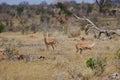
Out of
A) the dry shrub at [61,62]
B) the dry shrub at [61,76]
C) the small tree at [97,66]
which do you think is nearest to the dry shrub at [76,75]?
the dry shrub at [61,76]

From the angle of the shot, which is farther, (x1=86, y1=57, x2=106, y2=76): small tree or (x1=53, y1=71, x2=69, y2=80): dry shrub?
(x1=86, y1=57, x2=106, y2=76): small tree

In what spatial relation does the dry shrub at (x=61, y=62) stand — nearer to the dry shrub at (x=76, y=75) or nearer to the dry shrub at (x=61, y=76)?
the dry shrub at (x=61, y=76)

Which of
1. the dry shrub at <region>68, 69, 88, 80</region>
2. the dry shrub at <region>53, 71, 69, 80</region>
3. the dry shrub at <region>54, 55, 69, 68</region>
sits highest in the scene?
the dry shrub at <region>68, 69, 88, 80</region>

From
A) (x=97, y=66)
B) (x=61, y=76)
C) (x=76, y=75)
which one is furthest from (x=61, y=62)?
(x=76, y=75)

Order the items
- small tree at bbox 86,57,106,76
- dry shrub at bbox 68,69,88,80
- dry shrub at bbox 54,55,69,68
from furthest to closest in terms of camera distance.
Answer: dry shrub at bbox 54,55,69,68, small tree at bbox 86,57,106,76, dry shrub at bbox 68,69,88,80

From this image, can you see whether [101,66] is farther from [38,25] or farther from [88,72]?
[38,25]

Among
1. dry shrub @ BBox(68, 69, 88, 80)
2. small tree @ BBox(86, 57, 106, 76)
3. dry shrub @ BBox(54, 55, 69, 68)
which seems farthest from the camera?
dry shrub @ BBox(54, 55, 69, 68)

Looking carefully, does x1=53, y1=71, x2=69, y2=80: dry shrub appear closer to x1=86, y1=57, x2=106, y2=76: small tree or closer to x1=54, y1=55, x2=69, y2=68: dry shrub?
x1=86, y1=57, x2=106, y2=76: small tree

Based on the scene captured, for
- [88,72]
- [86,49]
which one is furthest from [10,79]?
[86,49]

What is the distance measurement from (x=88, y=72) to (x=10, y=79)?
8.64 feet

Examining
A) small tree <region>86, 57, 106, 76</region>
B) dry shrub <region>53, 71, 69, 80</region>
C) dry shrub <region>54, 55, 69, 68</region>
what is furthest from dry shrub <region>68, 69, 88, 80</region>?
dry shrub <region>54, 55, 69, 68</region>

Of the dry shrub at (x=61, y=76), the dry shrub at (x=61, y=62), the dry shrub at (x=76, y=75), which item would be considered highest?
the dry shrub at (x=76, y=75)

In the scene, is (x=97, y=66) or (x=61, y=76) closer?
(x=61, y=76)

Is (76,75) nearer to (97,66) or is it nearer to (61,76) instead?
(61,76)
